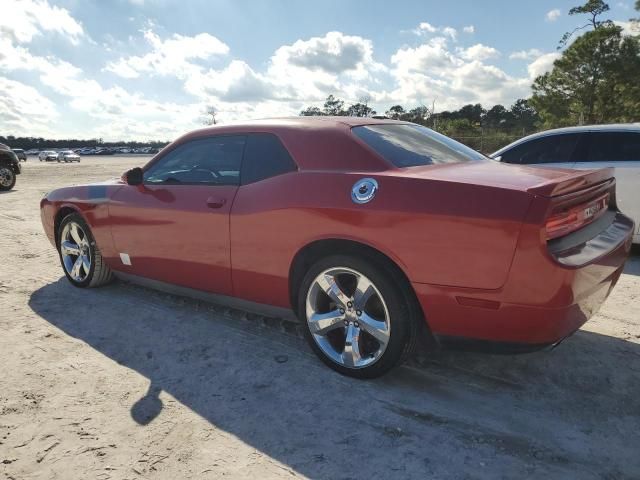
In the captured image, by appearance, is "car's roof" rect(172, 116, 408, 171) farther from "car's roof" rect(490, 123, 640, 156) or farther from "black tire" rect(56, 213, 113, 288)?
"car's roof" rect(490, 123, 640, 156)

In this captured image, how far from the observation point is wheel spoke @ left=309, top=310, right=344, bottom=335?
2.76 m

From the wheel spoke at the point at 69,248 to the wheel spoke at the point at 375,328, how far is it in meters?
2.97

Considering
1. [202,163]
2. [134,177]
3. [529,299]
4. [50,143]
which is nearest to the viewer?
[529,299]

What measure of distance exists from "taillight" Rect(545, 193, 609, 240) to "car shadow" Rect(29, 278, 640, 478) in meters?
0.89

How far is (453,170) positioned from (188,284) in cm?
200

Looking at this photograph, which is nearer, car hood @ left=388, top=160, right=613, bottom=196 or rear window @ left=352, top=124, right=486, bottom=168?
car hood @ left=388, top=160, right=613, bottom=196

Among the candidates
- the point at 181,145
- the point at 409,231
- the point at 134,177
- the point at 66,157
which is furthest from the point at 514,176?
the point at 66,157

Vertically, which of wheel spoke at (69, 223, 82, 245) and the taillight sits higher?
the taillight

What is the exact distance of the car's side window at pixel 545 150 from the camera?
5.70 metres

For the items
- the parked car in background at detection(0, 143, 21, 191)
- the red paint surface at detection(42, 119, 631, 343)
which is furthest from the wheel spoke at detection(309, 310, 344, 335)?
the parked car in background at detection(0, 143, 21, 191)

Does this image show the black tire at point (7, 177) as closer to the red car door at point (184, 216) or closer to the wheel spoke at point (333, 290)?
the red car door at point (184, 216)

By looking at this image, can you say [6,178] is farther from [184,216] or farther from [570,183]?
[570,183]

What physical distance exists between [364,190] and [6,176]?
14.5m

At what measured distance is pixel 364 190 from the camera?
254cm
